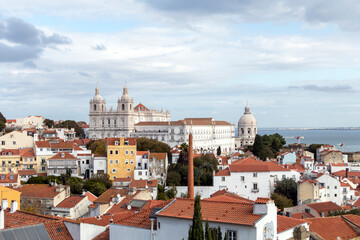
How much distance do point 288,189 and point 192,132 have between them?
156 ft

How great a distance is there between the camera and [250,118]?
4557 inches

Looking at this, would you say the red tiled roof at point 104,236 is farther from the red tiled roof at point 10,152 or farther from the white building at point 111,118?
the white building at point 111,118

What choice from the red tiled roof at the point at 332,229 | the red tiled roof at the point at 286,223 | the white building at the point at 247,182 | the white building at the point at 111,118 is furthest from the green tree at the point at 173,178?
the white building at the point at 111,118

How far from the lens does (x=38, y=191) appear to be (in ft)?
117

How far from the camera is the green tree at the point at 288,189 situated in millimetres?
41072

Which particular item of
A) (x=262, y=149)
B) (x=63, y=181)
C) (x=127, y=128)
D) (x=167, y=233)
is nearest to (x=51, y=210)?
(x=63, y=181)

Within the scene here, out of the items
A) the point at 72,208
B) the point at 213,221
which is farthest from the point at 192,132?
the point at 213,221

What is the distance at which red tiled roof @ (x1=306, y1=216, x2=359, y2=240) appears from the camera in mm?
17383

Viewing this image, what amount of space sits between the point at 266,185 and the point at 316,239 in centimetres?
2519

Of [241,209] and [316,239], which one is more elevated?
[241,209]

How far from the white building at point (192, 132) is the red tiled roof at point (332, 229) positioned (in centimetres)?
6064

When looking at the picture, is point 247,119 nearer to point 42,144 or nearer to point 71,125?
point 71,125

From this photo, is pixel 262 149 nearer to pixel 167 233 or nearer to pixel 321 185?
pixel 321 185

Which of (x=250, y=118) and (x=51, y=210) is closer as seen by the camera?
(x=51, y=210)
